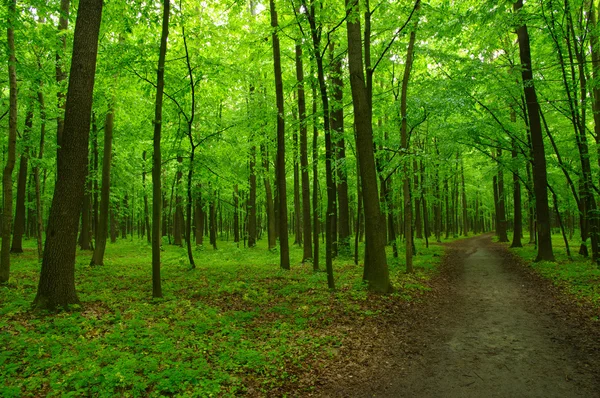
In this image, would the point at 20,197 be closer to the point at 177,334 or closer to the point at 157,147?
the point at 157,147

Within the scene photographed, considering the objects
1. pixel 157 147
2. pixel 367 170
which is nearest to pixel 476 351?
pixel 367 170

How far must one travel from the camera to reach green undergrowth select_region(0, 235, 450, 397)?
15.7 ft

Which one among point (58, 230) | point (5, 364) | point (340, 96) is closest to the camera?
point (5, 364)

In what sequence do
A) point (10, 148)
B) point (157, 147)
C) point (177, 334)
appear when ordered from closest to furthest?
point (177, 334) < point (157, 147) < point (10, 148)

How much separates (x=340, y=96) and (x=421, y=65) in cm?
475

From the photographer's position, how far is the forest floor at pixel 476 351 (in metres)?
4.90

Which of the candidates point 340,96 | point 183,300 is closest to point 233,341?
point 183,300

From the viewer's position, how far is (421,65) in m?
16.9

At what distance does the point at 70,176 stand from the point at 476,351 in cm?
899

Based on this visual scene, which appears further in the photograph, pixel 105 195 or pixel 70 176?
pixel 105 195

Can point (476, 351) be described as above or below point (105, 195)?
below

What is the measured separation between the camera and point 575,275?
38.0 feet

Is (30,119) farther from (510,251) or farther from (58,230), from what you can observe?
(510,251)

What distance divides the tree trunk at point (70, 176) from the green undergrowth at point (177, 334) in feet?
1.97
